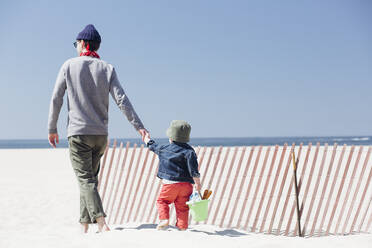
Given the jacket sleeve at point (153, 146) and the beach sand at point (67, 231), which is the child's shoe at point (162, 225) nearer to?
the beach sand at point (67, 231)

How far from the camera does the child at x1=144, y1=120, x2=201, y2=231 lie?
3.79 meters

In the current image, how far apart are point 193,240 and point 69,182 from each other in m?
7.95

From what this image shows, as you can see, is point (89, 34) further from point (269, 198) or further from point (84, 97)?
point (269, 198)

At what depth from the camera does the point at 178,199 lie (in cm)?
388

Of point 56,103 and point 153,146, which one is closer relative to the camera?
point 56,103

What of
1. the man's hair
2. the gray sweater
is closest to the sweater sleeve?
the gray sweater

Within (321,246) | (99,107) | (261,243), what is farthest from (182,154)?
(321,246)

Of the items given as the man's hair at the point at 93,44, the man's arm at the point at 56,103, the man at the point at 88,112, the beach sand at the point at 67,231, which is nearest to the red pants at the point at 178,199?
the beach sand at the point at 67,231

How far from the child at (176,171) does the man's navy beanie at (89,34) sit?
117 centimetres

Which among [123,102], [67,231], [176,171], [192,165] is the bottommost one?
[67,231]

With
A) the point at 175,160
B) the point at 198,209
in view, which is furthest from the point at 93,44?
the point at 198,209

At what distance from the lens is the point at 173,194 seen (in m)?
3.82

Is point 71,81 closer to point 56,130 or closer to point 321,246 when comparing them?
point 56,130

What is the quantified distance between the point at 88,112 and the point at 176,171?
3.52ft
